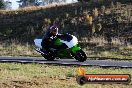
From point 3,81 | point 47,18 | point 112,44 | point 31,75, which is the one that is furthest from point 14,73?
point 47,18

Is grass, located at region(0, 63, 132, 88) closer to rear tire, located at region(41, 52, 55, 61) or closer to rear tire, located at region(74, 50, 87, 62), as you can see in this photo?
rear tire, located at region(74, 50, 87, 62)

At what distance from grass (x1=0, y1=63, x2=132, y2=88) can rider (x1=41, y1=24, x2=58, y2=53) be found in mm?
1870

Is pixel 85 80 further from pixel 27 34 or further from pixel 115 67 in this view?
pixel 27 34

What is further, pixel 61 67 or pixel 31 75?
pixel 61 67

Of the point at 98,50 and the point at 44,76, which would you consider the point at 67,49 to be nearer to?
the point at 44,76

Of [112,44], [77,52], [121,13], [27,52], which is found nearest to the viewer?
[77,52]

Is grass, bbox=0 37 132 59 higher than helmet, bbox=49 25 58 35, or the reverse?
helmet, bbox=49 25 58 35

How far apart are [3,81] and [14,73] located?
2263mm

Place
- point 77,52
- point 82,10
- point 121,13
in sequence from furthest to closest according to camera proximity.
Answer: point 82,10
point 121,13
point 77,52

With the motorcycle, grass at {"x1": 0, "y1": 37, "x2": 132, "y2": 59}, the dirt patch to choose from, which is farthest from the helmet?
grass at {"x1": 0, "y1": 37, "x2": 132, "y2": 59}

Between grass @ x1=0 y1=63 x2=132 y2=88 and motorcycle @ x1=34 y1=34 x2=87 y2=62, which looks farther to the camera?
motorcycle @ x1=34 y1=34 x2=87 y2=62

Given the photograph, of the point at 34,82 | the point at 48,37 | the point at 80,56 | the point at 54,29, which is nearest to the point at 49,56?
the point at 48,37

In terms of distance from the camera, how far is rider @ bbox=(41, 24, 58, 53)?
2117cm

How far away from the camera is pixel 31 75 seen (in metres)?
16.4
